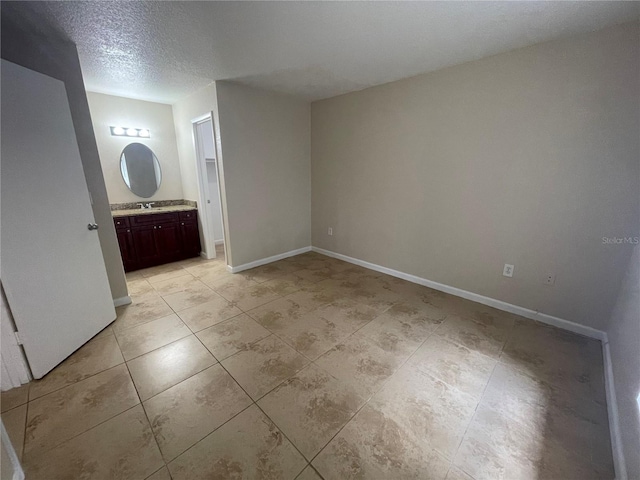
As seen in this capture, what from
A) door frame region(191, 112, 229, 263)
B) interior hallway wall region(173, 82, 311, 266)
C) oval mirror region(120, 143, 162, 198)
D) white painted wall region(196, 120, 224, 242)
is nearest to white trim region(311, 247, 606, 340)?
interior hallway wall region(173, 82, 311, 266)

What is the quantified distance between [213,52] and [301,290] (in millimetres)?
2514

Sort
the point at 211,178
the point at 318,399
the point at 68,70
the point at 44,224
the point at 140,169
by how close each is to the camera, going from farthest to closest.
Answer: the point at 211,178 → the point at 140,169 → the point at 68,70 → the point at 44,224 → the point at 318,399

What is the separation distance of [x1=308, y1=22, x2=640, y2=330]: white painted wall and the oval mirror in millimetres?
3026

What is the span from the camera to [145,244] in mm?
3609

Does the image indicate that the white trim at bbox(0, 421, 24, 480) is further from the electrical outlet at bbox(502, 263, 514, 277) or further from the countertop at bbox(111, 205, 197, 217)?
the electrical outlet at bbox(502, 263, 514, 277)

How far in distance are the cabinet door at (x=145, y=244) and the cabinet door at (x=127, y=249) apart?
0.05m

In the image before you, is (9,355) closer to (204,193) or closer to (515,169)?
(204,193)

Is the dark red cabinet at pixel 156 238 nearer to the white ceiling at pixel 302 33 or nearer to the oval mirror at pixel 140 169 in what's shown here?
the oval mirror at pixel 140 169

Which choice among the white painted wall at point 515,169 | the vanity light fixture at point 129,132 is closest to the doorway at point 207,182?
the vanity light fixture at point 129,132

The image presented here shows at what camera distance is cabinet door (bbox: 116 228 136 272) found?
3.38m

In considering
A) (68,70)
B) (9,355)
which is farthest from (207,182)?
(9,355)

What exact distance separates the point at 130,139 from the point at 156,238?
4.91 feet

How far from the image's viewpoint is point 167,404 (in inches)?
60.9

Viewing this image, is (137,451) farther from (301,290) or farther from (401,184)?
(401,184)
